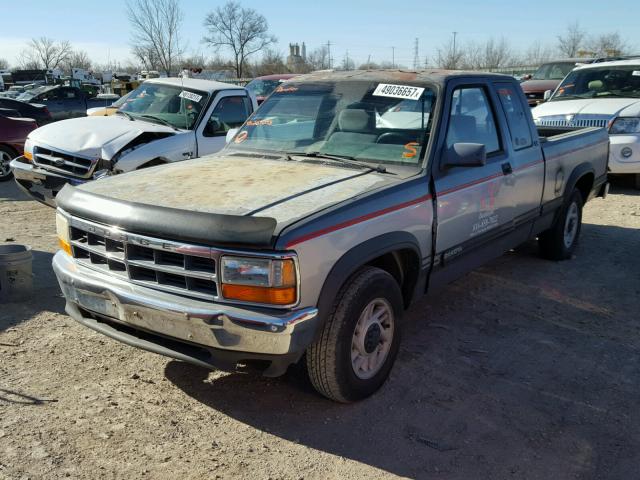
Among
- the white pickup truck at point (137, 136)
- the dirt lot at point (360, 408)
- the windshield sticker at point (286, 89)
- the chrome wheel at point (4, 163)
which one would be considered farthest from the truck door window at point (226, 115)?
the chrome wheel at point (4, 163)

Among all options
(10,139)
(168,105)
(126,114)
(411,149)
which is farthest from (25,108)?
(411,149)

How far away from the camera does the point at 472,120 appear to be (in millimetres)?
4496

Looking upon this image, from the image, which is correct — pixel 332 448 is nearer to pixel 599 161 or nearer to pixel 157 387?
pixel 157 387

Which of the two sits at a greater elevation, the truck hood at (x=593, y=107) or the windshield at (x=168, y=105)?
the windshield at (x=168, y=105)

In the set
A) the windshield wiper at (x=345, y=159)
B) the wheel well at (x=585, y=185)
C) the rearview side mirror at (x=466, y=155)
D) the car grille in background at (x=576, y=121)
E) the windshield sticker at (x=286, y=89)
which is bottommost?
the wheel well at (x=585, y=185)

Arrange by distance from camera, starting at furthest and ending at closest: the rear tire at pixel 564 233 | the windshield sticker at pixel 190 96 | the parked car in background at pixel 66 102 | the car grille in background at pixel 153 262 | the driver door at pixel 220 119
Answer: the parked car in background at pixel 66 102 < the windshield sticker at pixel 190 96 < the driver door at pixel 220 119 < the rear tire at pixel 564 233 < the car grille in background at pixel 153 262

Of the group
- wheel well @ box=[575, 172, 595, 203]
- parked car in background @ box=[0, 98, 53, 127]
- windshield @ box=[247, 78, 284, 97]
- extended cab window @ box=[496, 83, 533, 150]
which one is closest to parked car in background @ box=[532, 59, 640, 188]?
wheel well @ box=[575, 172, 595, 203]

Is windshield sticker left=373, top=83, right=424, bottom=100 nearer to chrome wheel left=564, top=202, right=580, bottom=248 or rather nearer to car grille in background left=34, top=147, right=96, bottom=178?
chrome wheel left=564, top=202, right=580, bottom=248

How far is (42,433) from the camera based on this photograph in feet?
10.3

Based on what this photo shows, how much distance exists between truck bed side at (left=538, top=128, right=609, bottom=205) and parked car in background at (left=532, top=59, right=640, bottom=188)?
203 centimetres

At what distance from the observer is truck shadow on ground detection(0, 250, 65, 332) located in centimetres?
459

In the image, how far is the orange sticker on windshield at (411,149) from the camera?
396 cm

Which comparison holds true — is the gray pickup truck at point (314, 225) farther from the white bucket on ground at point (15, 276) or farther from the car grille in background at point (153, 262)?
the white bucket on ground at point (15, 276)

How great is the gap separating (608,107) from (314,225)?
26.7ft
